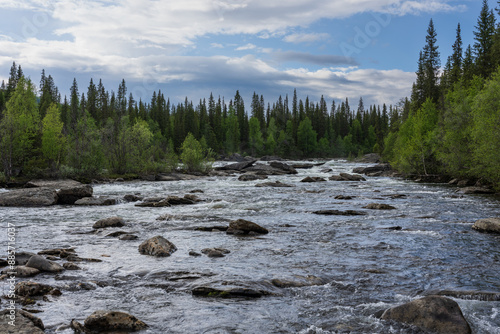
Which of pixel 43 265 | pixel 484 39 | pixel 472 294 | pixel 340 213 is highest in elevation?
pixel 484 39

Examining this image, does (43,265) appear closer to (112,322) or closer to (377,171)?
(112,322)

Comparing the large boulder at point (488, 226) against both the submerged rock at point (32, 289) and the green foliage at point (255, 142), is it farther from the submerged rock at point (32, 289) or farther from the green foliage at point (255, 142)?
the green foliage at point (255, 142)

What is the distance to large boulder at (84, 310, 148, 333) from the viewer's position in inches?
256

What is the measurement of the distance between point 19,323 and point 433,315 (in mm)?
7202

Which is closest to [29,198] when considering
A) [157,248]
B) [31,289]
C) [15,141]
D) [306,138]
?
[157,248]

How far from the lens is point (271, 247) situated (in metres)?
13.4

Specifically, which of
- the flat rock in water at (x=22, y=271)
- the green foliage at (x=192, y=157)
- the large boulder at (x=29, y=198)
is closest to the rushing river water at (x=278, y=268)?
the flat rock in water at (x=22, y=271)

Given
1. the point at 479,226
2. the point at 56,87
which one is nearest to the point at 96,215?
the point at 479,226

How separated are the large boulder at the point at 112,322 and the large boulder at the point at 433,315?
4696mm

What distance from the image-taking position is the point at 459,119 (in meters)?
38.9

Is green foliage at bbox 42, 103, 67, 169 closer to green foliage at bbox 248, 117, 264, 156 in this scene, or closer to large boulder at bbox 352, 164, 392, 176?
large boulder at bbox 352, 164, 392, 176

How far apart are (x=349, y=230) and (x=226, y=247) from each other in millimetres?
6211

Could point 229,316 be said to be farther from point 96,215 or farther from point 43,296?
point 96,215

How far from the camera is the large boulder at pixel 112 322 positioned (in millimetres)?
6513
